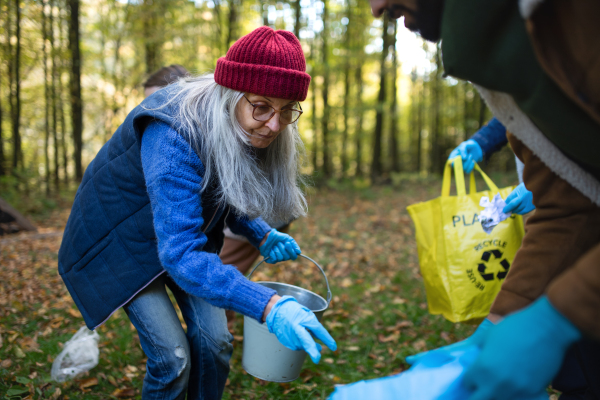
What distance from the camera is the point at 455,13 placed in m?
0.95

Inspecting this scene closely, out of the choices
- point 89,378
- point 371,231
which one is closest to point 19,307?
point 89,378

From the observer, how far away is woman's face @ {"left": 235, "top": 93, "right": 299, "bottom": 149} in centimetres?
174

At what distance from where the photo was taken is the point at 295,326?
1.32 meters

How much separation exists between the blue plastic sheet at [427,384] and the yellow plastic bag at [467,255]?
4.60 ft

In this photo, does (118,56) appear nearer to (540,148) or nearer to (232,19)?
(232,19)

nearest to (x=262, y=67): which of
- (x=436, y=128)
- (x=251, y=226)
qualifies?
(x=251, y=226)

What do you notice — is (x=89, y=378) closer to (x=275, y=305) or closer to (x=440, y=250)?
(x=275, y=305)

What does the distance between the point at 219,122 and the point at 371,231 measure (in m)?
5.81

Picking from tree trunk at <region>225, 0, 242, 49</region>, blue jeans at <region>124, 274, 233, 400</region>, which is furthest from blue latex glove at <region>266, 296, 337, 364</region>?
tree trunk at <region>225, 0, 242, 49</region>

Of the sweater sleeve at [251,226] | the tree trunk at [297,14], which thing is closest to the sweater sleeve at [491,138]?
the sweater sleeve at [251,226]

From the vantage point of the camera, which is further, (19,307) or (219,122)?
(19,307)

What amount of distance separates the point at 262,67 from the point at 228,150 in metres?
0.37

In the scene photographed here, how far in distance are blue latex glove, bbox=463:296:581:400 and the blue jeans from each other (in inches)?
50.2

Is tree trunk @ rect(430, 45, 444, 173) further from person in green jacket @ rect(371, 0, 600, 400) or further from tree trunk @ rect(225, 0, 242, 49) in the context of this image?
person in green jacket @ rect(371, 0, 600, 400)
